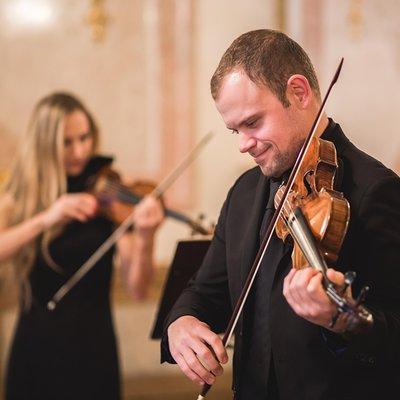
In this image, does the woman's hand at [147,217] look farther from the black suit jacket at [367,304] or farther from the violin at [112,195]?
the black suit jacket at [367,304]

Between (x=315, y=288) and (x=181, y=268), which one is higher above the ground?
(x=315, y=288)

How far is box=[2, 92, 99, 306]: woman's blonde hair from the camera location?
2590 millimetres

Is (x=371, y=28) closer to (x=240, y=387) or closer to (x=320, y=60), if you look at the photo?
(x=320, y=60)

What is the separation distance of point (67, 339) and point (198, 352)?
1432 millimetres

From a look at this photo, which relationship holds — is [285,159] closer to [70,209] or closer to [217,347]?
[217,347]

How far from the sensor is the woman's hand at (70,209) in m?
2.57

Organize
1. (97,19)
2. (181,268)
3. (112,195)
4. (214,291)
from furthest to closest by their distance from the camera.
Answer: (97,19) < (112,195) < (181,268) < (214,291)

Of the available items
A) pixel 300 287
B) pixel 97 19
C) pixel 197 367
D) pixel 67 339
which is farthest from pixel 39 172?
pixel 300 287

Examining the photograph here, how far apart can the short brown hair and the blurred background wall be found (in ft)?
8.13

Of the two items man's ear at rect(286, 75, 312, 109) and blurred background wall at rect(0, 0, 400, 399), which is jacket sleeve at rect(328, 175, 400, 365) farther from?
blurred background wall at rect(0, 0, 400, 399)

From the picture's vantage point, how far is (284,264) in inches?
49.8

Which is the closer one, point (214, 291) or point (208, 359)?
point (208, 359)

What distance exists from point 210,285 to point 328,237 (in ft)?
1.46

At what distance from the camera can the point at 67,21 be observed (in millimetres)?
3623
